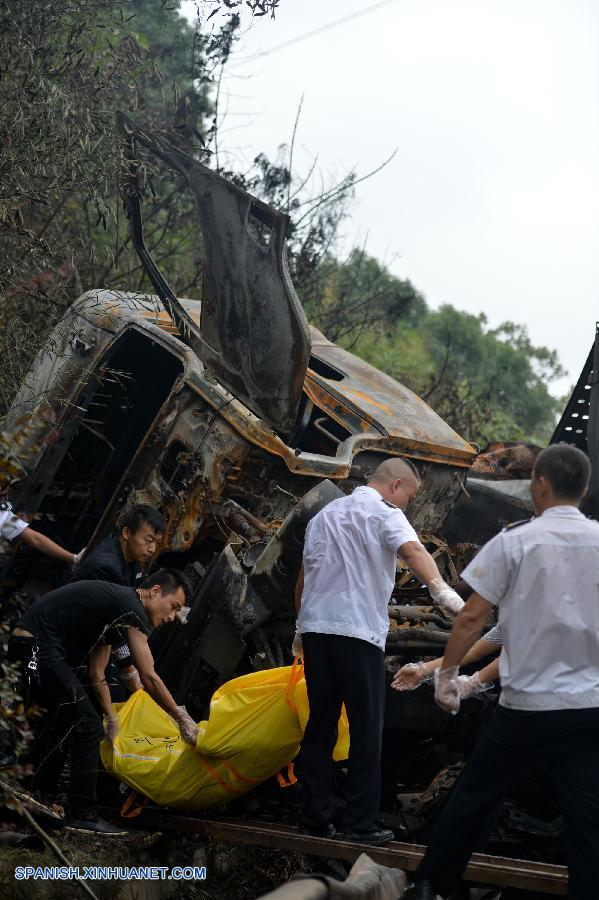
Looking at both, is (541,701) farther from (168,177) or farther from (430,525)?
(168,177)

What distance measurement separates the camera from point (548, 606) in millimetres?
2918

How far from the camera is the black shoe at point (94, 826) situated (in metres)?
3.97

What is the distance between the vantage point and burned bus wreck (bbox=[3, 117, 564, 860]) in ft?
15.1

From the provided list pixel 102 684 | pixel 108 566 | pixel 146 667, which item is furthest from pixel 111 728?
pixel 108 566

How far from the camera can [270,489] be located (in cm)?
547

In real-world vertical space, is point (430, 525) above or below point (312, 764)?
above

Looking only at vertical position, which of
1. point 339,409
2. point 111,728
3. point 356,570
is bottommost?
point 111,728

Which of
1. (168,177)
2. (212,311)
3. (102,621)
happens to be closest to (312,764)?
(102,621)

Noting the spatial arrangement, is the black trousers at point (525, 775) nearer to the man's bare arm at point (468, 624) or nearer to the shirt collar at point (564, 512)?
the man's bare arm at point (468, 624)

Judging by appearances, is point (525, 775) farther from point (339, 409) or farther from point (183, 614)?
point (339, 409)

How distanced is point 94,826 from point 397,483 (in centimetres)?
189

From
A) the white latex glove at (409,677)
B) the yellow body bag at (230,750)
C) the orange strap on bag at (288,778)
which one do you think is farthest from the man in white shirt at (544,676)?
the orange strap on bag at (288,778)

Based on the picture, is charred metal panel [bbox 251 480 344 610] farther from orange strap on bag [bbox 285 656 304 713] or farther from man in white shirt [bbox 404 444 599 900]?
man in white shirt [bbox 404 444 599 900]

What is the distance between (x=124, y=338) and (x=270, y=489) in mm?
1665
